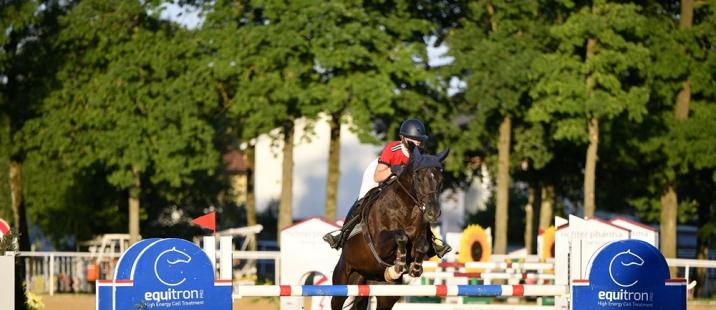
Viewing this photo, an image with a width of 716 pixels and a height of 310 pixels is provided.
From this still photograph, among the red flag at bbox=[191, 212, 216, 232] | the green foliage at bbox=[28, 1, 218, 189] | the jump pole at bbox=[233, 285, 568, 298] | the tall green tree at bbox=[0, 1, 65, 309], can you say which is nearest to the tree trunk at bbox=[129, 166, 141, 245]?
the green foliage at bbox=[28, 1, 218, 189]

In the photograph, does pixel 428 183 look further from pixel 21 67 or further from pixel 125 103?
pixel 21 67

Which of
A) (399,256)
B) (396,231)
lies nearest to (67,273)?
(396,231)

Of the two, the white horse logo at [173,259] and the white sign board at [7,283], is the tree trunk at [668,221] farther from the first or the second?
the white horse logo at [173,259]

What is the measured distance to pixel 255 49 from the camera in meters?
33.2

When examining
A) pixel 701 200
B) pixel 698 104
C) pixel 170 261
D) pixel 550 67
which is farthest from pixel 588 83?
pixel 170 261

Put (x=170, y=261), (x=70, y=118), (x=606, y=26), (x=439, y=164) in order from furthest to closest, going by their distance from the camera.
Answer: (x=70, y=118), (x=606, y=26), (x=439, y=164), (x=170, y=261)

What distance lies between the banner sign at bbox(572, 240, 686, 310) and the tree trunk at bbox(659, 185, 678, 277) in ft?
71.6

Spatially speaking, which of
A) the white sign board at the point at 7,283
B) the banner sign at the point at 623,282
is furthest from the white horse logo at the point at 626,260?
the white sign board at the point at 7,283

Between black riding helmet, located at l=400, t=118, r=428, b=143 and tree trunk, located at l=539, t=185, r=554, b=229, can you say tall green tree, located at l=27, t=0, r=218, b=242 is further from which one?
black riding helmet, located at l=400, t=118, r=428, b=143

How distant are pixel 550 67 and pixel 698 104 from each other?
3933 millimetres

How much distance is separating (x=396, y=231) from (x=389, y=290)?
43.2 inches

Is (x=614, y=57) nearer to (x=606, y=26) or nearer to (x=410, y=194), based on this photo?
(x=606, y=26)

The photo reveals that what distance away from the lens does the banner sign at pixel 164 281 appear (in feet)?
35.0

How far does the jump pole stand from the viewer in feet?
38.5
